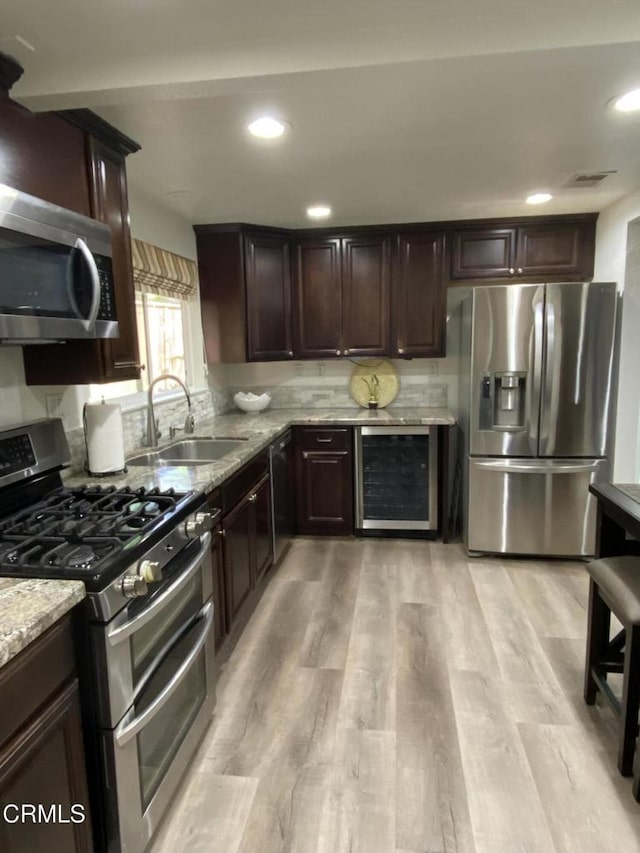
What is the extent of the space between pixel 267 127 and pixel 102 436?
1377 millimetres

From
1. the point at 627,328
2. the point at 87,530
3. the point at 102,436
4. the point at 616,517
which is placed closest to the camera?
the point at 87,530

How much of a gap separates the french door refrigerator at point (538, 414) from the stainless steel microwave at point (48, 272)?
232 centimetres

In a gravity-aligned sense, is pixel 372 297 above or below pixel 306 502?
above

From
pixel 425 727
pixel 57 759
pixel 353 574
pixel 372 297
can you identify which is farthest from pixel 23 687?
pixel 372 297

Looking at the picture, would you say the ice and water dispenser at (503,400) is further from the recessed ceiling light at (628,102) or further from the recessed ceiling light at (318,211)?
the recessed ceiling light at (628,102)

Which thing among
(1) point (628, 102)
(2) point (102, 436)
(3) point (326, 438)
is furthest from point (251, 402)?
(1) point (628, 102)

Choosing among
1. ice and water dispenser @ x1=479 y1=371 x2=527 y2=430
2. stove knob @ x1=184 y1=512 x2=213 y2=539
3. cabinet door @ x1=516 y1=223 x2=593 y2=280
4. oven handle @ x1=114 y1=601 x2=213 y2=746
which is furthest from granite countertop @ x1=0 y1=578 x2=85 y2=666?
cabinet door @ x1=516 y1=223 x2=593 y2=280

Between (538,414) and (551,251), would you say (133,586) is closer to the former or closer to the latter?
(538,414)

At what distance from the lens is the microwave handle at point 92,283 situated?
5.08 ft

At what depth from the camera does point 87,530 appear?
1.45 m

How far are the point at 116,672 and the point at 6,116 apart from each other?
61.8 inches

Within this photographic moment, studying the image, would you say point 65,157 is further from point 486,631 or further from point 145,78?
point 486,631

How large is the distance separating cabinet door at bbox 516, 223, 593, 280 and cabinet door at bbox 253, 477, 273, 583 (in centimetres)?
236

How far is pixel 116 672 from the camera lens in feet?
4.14
